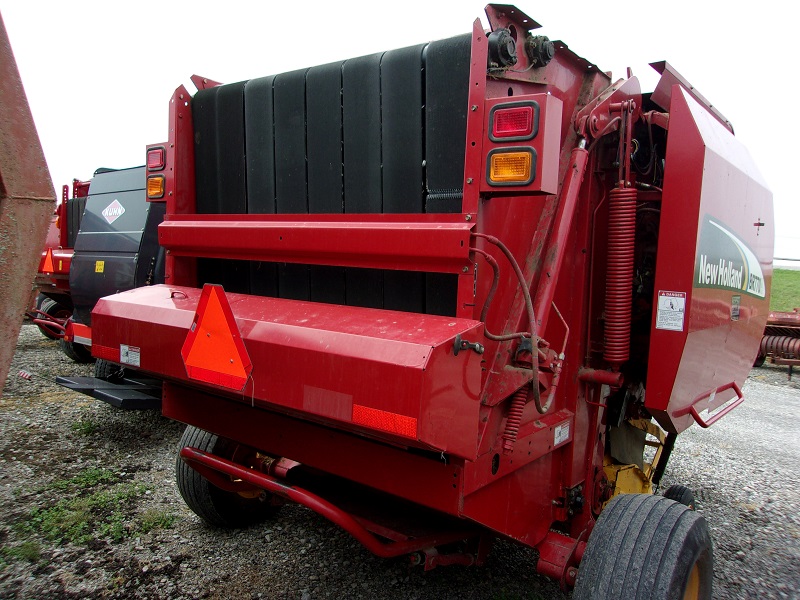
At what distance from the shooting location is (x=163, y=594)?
3020 millimetres

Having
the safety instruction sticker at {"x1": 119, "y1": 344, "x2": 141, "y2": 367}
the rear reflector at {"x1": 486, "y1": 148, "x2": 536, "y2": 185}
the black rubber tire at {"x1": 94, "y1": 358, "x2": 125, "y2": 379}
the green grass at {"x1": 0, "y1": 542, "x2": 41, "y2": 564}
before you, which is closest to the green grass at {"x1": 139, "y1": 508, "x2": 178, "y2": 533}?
the green grass at {"x1": 0, "y1": 542, "x2": 41, "y2": 564}

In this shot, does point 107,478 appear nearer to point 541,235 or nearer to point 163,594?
point 163,594

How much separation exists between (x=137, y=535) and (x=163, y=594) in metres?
0.70

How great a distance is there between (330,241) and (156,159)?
1275 millimetres

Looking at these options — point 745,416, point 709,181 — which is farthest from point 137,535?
point 745,416

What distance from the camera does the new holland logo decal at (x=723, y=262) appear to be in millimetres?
2674

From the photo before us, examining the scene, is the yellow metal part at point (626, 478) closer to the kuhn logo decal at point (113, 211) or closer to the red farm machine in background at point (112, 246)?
the red farm machine in background at point (112, 246)

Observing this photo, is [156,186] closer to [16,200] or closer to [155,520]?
[16,200]

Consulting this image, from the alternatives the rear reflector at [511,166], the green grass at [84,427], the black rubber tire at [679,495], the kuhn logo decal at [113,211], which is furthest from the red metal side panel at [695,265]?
the kuhn logo decal at [113,211]

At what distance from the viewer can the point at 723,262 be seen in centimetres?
294

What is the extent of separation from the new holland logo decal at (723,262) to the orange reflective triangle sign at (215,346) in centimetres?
187

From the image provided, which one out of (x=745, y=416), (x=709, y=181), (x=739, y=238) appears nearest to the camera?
(x=709, y=181)

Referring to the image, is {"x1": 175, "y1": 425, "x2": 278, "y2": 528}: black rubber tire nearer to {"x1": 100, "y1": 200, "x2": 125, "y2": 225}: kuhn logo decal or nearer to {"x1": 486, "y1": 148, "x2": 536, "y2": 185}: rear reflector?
{"x1": 486, "y1": 148, "x2": 536, "y2": 185}: rear reflector

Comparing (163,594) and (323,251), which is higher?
(323,251)
